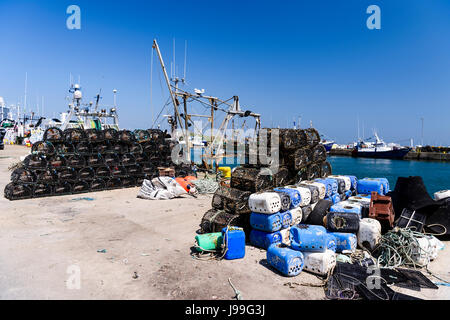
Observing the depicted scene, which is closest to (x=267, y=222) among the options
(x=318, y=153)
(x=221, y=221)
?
(x=221, y=221)

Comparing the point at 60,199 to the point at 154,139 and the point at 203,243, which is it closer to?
the point at 154,139

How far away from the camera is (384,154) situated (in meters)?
66.8

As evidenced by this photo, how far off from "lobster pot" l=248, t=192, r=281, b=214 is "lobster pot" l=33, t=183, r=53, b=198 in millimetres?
9387

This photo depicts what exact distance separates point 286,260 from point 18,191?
35.2 ft

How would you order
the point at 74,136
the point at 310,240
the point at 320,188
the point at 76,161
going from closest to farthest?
1. the point at 310,240
2. the point at 320,188
3. the point at 76,161
4. the point at 74,136

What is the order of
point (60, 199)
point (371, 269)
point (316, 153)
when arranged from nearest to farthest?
point (371, 269)
point (316, 153)
point (60, 199)

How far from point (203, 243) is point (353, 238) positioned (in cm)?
330

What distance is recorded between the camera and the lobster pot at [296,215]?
6.67 meters

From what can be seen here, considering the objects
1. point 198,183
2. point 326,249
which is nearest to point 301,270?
point 326,249

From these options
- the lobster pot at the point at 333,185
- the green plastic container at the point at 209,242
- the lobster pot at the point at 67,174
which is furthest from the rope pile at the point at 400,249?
the lobster pot at the point at 67,174

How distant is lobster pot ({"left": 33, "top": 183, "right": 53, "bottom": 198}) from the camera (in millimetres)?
11078

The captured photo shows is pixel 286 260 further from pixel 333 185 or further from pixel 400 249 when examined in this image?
pixel 333 185

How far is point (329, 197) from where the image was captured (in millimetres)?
8312
